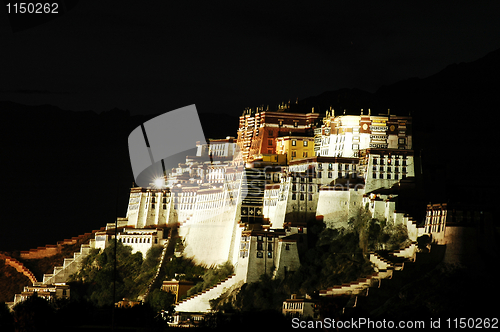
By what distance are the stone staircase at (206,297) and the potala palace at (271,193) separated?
2.7 inches

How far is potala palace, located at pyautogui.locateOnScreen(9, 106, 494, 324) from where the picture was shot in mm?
60281

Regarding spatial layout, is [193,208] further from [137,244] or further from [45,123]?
[45,123]

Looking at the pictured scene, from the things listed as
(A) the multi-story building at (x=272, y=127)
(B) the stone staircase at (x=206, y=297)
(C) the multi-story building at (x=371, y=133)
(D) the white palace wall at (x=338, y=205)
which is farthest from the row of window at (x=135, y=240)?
(D) the white palace wall at (x=338, y=205)

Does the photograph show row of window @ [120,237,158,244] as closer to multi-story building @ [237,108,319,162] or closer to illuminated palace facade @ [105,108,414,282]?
illuminated palace facade @ [105,108,414,282]

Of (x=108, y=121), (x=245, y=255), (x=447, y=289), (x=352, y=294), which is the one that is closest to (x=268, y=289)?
(x=245, y=255)

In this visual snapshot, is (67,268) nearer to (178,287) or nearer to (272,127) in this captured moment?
(178,287)

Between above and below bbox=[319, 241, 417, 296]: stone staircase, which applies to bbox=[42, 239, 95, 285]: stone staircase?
below

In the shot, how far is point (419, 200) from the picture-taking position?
63.2 m

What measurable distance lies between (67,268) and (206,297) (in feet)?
69.2

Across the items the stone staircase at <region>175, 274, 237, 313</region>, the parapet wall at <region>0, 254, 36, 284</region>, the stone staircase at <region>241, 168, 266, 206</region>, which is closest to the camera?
the stone staircase at <region>175, 274, 237, 313</region>

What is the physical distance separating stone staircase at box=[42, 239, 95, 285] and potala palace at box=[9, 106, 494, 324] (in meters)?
0.09

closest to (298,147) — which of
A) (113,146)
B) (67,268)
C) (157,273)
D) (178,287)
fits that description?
(157,273)

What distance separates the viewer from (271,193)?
67.9 meters

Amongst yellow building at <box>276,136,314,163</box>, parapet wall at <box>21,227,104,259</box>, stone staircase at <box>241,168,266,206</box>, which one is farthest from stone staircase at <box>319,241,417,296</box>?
parapet wall at <box>21,227,104,259</box>
